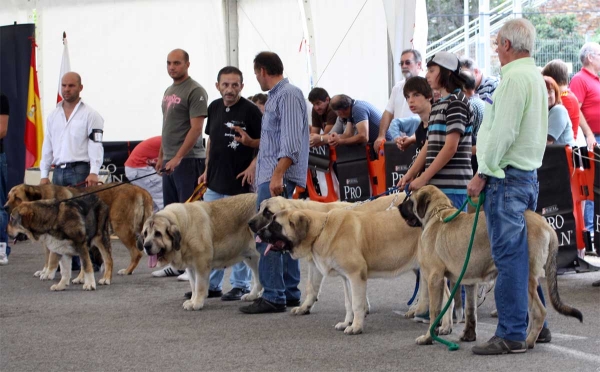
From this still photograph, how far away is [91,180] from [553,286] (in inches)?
221

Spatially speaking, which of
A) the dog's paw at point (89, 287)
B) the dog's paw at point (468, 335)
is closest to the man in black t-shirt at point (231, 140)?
the dog's paw at point (89, 287)

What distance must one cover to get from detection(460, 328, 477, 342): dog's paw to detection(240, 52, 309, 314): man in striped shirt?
1704 millimetres

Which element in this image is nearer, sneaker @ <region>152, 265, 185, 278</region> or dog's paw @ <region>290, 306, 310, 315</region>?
dog's paw @ <region>290, 306, 310, 315</region>

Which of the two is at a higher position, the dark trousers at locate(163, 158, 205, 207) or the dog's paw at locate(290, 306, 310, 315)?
the dark trousers at locate(163, 158, 205, 207)

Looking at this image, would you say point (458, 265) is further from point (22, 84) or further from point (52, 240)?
point (22, 84)

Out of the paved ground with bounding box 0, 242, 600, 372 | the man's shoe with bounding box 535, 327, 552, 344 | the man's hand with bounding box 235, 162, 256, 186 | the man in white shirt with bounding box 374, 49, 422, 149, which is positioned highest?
the man in white shirt with bounding box 374, 49, 422, 149

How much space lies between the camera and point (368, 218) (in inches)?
250

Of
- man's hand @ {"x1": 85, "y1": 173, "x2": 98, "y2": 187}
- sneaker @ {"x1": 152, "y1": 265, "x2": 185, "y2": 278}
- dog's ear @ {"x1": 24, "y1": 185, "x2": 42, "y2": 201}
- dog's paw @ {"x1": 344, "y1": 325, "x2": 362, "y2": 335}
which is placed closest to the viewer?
dog's paw @ {"x1": 344, "y1": 325, "x2": 362, "y2": 335}

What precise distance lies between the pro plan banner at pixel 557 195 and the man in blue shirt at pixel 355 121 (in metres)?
2.42

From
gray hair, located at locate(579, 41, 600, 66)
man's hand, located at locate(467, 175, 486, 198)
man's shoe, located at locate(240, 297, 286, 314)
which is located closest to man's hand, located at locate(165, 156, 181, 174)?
man's shoe, located at locate(240, 297, 286, 314)

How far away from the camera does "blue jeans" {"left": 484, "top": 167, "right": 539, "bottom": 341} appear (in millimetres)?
5000

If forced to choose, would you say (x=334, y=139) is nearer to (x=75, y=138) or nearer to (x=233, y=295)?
(x=75, y=138)

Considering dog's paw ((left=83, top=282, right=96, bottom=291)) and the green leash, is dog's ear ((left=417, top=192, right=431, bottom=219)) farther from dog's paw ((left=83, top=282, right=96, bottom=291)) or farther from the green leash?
dog's paw ((left=83, top=282, right=96, bottom=291))

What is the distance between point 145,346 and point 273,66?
2.48 metres
